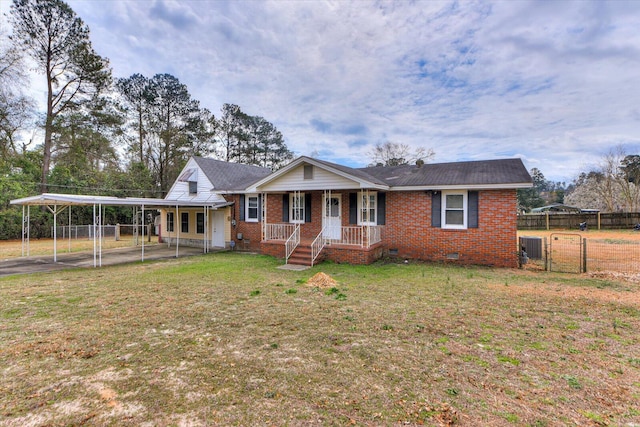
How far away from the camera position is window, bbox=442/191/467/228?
10836 millimetres

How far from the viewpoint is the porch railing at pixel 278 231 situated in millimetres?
13422

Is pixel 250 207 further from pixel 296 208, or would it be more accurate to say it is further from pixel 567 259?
pixel 567 259

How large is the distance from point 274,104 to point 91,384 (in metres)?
21.2

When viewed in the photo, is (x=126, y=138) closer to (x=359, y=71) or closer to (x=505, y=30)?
(x=359, y=71)

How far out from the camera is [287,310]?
5.72m

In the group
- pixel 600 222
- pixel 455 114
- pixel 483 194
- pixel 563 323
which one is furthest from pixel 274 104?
pixel 600 222

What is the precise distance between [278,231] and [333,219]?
2.77m

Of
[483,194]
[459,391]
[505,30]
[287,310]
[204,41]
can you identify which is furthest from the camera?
[204,41]

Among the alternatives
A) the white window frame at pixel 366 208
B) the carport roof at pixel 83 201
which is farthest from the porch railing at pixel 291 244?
the carport roof at pixel 83 201

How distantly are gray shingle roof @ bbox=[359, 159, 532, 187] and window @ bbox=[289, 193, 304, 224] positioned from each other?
4.03m

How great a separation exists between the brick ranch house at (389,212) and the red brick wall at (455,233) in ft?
0.10

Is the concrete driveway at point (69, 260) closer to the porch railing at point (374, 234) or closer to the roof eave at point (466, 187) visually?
the porch railing at point (374, 234)

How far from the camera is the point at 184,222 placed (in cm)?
1758

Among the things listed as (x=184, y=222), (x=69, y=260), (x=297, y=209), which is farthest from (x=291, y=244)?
(x=69, y=260)
